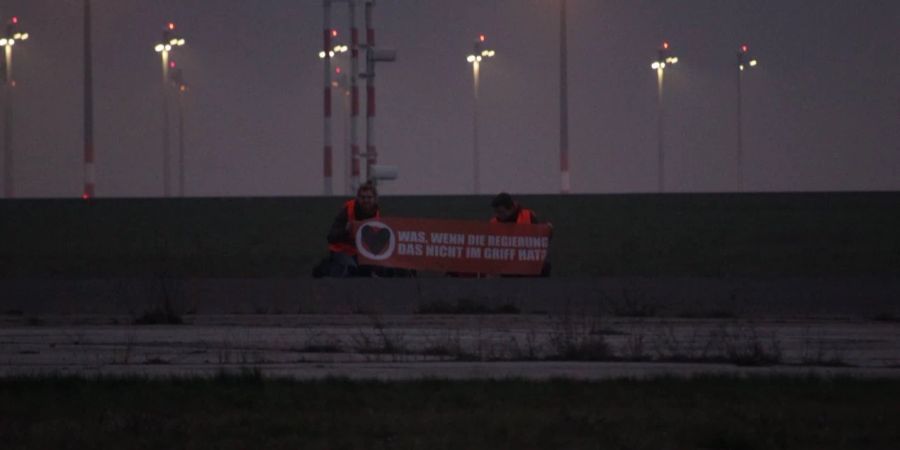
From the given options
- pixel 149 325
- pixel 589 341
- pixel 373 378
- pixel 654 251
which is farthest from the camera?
pixel 654 251

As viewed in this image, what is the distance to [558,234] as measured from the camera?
3378 centimetres

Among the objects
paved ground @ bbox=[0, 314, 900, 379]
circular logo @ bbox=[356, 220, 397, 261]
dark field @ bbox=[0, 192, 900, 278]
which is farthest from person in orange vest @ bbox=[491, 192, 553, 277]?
dark field @ bbox=[0, 192, 900, 278]

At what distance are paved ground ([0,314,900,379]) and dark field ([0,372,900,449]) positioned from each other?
780 mm

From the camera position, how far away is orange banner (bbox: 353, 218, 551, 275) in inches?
795

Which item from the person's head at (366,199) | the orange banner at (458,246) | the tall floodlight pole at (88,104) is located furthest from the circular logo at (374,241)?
the tall floodlight pole at (88,104)

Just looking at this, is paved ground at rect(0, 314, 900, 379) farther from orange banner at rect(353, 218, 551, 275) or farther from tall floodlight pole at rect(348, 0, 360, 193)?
tall floodlight pole at rect(348, 0, 360, 193)

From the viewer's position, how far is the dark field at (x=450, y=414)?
8.09m

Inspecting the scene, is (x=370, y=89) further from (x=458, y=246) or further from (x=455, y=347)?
(x=455, y=347)

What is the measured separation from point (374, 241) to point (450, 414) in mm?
11259

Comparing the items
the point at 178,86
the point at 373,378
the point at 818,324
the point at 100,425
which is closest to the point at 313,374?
the point at 373,378

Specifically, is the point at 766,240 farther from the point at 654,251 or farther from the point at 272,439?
the point at 272,439

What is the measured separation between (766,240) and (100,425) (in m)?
24.9

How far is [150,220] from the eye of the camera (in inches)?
1430

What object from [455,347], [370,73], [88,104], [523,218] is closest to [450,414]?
[455,347]
